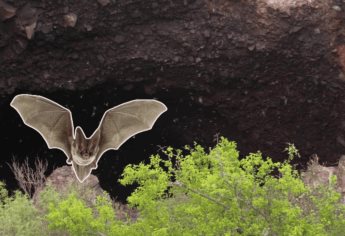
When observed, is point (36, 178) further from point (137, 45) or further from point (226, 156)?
point (226, 156)

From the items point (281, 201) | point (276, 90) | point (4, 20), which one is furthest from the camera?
point (276, 90)

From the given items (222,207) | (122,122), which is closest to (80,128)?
(122,122)

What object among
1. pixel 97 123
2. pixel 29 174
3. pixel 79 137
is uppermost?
pixel 79 137

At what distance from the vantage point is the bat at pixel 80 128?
9703mm

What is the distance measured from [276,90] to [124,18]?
6.65 ft

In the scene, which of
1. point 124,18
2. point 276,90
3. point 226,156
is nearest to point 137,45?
point 124,18

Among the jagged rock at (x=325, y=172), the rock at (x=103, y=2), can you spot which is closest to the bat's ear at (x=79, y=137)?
the rock at (x=103, y=2)

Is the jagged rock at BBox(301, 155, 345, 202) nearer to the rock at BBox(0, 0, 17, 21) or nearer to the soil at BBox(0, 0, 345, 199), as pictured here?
the soil at BBox(0, 0, 345, 199)

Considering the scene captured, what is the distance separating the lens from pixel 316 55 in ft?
33.9

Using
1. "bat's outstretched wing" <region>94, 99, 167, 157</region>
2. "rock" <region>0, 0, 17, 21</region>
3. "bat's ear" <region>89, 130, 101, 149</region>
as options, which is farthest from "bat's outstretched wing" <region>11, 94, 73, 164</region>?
"rock" <region>0, 0, 17, 21</region>

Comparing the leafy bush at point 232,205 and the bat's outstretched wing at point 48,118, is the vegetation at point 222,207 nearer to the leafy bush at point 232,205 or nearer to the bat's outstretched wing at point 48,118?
the leafy bush at point 232,205

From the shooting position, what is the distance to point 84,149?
996cm

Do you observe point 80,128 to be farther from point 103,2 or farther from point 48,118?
point 103,2

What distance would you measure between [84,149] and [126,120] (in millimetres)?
565
